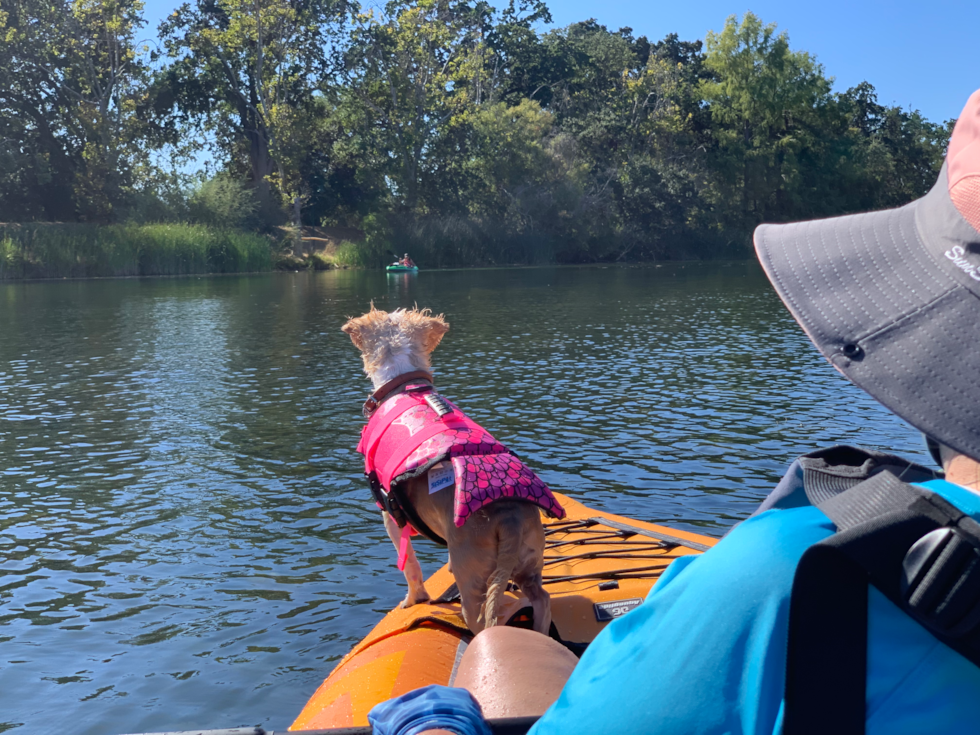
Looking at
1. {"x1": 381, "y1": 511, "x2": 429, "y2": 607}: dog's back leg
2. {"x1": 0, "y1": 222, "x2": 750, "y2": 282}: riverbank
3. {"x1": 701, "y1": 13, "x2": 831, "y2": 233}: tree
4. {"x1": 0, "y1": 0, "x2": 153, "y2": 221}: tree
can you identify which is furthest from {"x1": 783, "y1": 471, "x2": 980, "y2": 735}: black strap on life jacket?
{"x1": 701, "y1": 13, "x2": 831, "y2": 233}: tree

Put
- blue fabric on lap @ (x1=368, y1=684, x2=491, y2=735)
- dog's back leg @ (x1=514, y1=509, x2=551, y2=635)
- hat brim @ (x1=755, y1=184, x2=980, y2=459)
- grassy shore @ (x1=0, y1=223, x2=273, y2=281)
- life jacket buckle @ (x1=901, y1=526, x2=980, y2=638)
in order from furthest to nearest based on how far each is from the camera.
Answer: grassy shore @ (x1=0, y1=223, x2=273, y2=281) < dog's back leg @ (x1=514, y1=509, x2=551, y2=635) < blue fabric on lap @ (x1=368, y1=684, x2=491, y2=735) < hat brim @ (x1=755, y1=184, x2=980, y2=459) < life jacket buckle @ (x1=901, y1=526, x2=980, y2=638)

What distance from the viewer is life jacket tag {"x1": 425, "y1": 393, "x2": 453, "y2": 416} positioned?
5.25 metres

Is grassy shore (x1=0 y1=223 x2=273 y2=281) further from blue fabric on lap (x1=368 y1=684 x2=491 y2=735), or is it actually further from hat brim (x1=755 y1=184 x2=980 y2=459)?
hat brim (x1=755 y1=184 x2=980 y2=459)

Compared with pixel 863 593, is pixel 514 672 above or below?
below

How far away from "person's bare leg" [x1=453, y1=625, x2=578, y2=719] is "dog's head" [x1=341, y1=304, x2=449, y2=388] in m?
3.39

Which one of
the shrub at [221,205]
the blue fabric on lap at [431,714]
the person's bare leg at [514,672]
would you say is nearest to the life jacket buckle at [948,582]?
the blue fabric on lap at [431,714]

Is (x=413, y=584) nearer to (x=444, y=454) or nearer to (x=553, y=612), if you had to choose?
(x=553, y=612)

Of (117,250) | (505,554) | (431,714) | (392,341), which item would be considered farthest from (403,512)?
(117,250)

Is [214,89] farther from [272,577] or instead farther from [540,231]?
[272,577]

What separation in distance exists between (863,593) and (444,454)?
12.2 ft

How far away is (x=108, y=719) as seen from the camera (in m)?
5.01

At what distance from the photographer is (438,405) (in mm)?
5328

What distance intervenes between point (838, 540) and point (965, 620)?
159mm

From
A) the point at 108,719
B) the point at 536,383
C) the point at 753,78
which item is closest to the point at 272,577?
the point at 108,719
